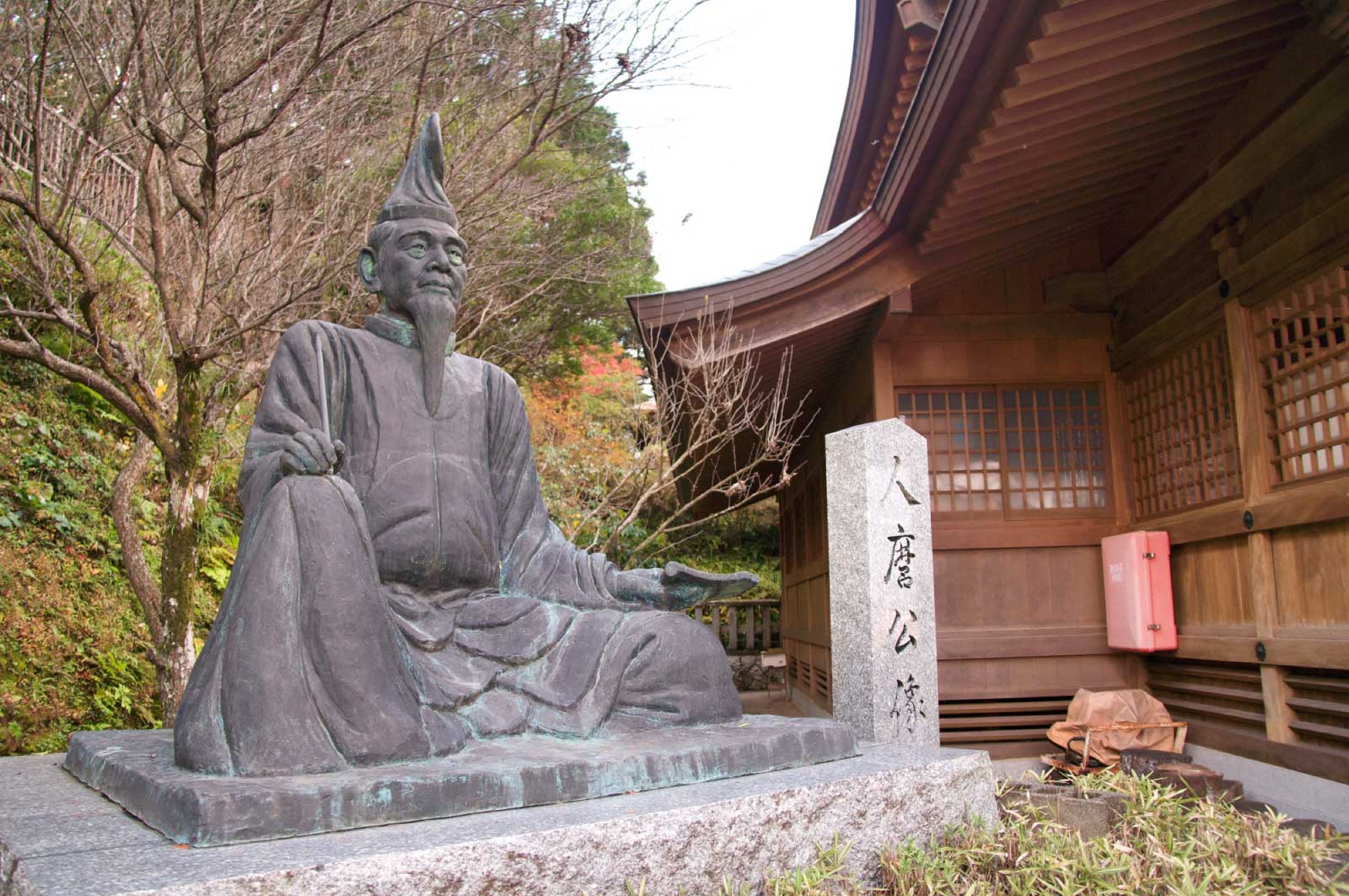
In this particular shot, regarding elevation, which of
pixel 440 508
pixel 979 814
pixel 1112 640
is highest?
pixel 440 508

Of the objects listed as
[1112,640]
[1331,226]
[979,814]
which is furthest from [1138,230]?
[979,814]

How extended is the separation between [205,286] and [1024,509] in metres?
5.97

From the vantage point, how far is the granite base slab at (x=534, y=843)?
2.16 metres

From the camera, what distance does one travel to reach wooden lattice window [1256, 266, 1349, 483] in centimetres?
524

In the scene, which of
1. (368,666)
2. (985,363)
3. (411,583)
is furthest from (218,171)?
(985,363)

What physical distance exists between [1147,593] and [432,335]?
17.8 feet

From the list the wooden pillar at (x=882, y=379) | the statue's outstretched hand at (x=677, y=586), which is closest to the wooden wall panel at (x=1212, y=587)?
the wooden pillar at (x=882, y=379)

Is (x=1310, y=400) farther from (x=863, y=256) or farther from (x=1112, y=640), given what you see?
(x=863, y=256)

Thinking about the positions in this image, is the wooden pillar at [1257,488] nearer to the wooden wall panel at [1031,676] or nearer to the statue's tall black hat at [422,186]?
the wooden wall panel at [1031,676]

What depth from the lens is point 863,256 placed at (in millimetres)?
6848

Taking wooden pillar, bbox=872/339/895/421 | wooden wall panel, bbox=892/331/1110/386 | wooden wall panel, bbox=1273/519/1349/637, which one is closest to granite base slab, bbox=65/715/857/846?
wooden wall panel, bbox=1273/519/1349/637

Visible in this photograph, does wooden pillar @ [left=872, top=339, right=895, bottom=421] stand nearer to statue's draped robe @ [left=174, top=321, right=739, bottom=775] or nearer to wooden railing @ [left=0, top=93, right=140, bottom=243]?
statue's draped robe @ [left=174, top=321, right=739, bottom=775]

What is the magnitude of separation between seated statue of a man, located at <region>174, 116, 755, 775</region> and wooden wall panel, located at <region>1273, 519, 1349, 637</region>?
11.7 feet

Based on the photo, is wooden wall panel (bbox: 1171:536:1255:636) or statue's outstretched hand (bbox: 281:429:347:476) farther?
wooden wall panel (bbox: 1171:536:1255:636)
